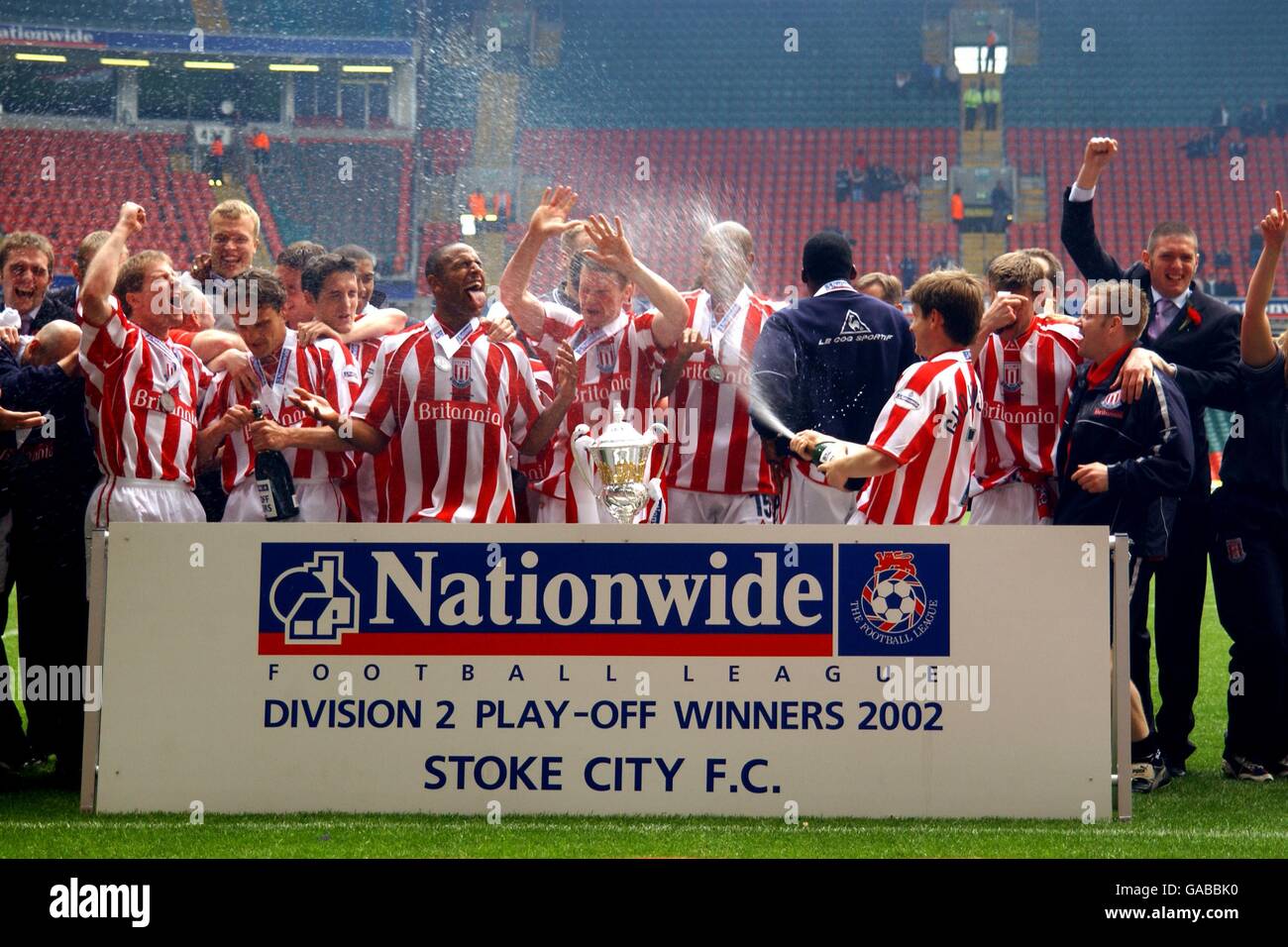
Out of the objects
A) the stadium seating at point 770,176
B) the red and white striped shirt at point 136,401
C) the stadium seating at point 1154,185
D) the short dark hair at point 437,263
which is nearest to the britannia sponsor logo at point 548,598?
the red and white striped shirt at point 136,401

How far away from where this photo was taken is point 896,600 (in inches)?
165

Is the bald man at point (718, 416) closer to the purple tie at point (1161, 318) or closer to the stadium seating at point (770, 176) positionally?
the purple tie at point (1161, 318)

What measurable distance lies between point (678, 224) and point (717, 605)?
16.3 meters

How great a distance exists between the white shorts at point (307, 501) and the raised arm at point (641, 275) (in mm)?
1302

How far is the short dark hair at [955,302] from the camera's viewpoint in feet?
14.7

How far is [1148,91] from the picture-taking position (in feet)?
87.6

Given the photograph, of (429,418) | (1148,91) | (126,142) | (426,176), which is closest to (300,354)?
(429,418)

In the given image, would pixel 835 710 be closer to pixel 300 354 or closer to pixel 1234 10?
pixel 300 354

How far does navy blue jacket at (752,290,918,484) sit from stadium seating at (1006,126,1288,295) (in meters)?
20.5

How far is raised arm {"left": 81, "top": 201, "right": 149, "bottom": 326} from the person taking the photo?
15.3 feet

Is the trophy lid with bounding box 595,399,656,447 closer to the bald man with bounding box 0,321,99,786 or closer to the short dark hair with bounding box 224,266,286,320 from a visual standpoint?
the short dark hair with bounding box 224,266,286,320

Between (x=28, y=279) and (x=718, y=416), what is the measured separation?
2619 millimetres

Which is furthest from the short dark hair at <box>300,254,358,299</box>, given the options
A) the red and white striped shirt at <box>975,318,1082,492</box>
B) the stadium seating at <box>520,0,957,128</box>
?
the stadium seating at <box>520,0,957,128</box>

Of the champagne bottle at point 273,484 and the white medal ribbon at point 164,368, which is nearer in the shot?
the white medal ribbon at point 164,368
